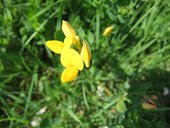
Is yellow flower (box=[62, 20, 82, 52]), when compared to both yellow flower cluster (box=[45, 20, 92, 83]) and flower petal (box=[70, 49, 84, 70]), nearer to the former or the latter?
yellow flower cluster (box=[45, 20, 92, 83])

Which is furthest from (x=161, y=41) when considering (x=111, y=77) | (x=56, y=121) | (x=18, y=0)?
(x=18, y=0)

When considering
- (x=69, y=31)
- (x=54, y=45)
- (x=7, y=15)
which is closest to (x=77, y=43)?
(x=69, y=31)

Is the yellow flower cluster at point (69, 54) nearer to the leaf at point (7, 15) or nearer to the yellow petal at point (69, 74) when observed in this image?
the yellow petal at point (69, 74)

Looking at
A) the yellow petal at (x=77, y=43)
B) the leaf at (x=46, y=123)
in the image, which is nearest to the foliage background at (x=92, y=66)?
the leaf at (x=46, y=123)

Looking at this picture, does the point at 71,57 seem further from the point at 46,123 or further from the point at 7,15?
the point at 7,15

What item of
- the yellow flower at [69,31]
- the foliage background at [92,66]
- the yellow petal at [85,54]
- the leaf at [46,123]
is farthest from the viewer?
the foliage background at [92,66]

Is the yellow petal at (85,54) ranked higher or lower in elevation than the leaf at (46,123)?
higher

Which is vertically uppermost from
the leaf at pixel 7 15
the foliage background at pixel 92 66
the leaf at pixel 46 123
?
the leaf at pixel 7 15
